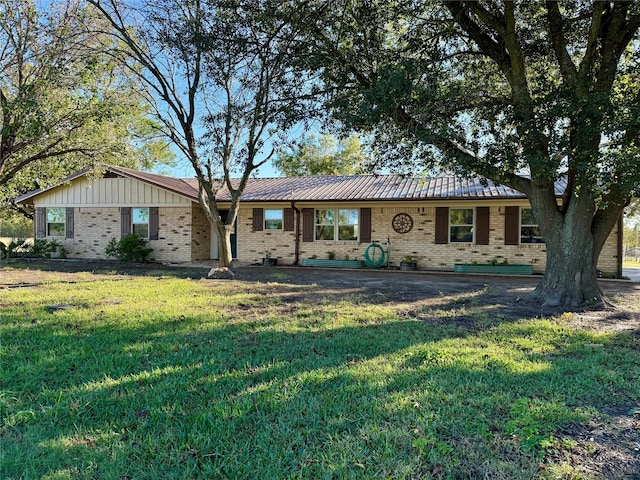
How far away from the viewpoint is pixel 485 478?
2297mm

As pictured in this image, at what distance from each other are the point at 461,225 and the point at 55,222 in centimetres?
1790

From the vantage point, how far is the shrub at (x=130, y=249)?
16406 mm

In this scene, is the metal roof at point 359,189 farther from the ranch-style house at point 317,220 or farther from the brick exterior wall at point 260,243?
the brick exterior wall at point 260,243

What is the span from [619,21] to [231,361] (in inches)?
340

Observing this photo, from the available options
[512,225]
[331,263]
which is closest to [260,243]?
[331,263]

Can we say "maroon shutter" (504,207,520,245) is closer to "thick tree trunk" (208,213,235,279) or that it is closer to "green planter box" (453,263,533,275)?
"green planter box" (453,263,533,275)

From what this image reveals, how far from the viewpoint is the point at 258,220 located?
16562mm

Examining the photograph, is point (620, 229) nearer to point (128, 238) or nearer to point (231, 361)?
point (231, 361)

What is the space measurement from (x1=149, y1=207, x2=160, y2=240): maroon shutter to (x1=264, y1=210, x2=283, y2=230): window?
4779 millimetres

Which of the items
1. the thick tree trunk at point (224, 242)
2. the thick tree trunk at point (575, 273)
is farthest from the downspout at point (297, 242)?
the thick tree trunk at point (575, 273)

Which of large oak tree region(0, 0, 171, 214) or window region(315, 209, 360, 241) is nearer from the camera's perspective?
large oak tree region(0, 0, 171, 214)

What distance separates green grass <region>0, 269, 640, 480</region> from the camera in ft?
8.05

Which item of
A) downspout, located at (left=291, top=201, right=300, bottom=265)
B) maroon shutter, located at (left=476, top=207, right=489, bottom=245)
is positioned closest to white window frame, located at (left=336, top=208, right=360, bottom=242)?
downspout, located at (left=291, top=201, right=300, bottom=265)

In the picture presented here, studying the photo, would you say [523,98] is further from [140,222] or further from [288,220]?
[140,222]
